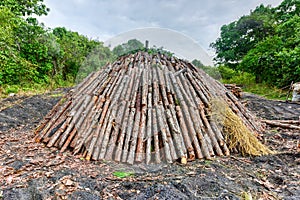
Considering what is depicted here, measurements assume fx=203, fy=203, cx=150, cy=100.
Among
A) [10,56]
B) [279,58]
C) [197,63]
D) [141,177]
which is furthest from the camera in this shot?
[279,58]

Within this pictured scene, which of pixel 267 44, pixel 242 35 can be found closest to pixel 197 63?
pixel 267 44

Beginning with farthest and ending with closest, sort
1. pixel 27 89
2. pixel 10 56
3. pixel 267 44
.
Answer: pixel 267 44
pixel 27 89
pixel 10 56

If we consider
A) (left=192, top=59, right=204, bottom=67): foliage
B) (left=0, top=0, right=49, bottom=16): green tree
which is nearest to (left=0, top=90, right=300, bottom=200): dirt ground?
(left=192, top=59, right=204, bottom=67): foliage

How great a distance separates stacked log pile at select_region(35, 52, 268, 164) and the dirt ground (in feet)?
0.63

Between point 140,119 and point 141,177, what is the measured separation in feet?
3.36

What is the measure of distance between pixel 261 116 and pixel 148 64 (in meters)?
3.93

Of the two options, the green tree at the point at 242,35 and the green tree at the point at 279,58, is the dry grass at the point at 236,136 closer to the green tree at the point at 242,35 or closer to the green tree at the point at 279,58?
the green tree at the point at 279,58

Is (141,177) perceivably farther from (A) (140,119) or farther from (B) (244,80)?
(B) (244,80)

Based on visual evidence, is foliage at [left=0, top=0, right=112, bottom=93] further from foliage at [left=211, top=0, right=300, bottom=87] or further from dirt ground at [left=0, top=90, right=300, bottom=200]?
foliage at [left=211, top=0, right=300, bottom=87]

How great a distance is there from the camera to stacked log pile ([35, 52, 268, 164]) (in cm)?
299

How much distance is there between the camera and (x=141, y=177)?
2490 millimetres

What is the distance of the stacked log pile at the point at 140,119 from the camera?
9.82 feet

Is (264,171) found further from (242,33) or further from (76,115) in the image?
(242,33)

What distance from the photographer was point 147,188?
2225 mm
